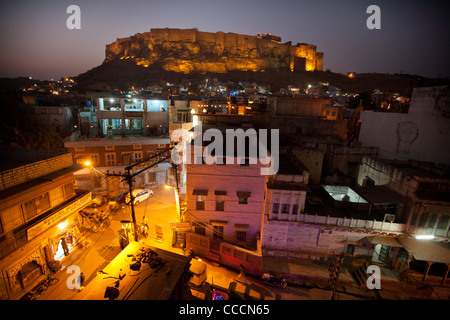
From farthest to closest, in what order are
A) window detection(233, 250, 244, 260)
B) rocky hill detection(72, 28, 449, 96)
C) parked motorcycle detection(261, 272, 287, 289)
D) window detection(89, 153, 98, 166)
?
rocky hill detection(72, 28, 449, 96)
window detection(89, 153, 98, 166)
window detection(233, 250, 244, 260)
parked motorcycle detection(261, 272, 287, 289)

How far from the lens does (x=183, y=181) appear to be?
22.1m

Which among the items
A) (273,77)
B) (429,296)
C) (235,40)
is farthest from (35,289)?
(235,40)

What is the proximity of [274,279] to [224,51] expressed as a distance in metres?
106

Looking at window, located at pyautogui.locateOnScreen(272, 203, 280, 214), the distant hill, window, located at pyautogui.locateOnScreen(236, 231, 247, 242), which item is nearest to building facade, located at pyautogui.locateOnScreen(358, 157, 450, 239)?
window, located at pyautogui.locateOnScreen(272, 203, 280, 214)

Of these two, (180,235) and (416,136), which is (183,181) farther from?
(416,136)

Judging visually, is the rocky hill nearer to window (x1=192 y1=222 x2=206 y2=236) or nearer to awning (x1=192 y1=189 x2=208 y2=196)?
awning (x1=192 y1=189 x2=208 y2=196)

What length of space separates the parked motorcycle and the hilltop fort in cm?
9431

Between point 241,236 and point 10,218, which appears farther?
point 241,236

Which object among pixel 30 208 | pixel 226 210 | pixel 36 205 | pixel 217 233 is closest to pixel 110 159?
pixel 36 205

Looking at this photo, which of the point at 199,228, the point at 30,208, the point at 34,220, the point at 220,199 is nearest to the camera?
the point at 30,208

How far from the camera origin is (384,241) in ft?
44.7

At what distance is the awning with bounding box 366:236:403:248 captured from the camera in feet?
44.0

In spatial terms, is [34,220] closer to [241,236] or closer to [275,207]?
[241,236]

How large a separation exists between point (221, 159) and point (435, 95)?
20.5 metres
